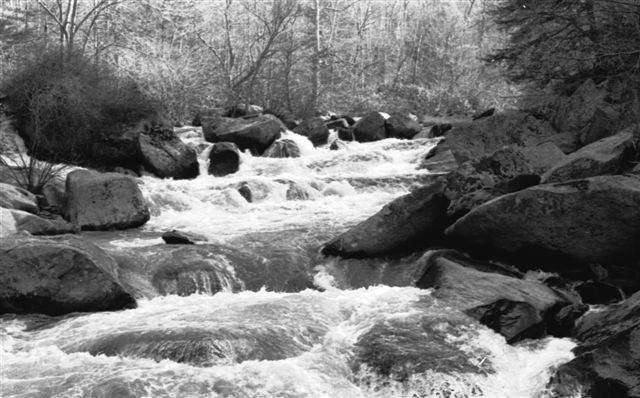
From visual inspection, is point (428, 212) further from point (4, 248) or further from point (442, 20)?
point (442, 20)

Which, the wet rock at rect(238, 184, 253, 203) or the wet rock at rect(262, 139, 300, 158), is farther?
the wet rock at rect(262, 139, 300, 158)

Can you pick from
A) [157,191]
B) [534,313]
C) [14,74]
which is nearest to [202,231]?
[157,191]

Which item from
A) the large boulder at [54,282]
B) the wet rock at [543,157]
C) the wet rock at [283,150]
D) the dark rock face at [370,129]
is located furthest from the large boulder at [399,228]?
the dark rock face at [370,129]

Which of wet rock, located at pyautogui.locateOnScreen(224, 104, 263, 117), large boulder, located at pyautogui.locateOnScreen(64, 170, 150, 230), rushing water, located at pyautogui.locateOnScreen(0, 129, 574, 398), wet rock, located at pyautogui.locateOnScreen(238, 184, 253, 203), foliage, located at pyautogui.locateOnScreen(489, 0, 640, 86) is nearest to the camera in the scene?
rushing water, located at pyautogui.locateOnScreen(0, 129, 574, 398)

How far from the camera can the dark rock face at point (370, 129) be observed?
19891 mm

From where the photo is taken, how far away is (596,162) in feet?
26.0

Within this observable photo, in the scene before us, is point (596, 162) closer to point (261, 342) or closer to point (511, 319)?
point (511, 319)

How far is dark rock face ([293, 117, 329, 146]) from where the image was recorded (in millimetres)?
19547

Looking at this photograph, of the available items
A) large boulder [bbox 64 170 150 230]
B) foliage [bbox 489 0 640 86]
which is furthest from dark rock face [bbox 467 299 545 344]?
large boulder [bbox 64 170 150 230]

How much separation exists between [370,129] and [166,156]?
810 centimetres

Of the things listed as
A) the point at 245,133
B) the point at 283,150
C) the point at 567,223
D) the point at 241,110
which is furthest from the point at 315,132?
the point at 567,223

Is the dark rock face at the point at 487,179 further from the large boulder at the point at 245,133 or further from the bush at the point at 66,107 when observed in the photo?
the large boulder at the point at 245,133

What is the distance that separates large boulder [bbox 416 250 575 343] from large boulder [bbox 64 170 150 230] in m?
5.32

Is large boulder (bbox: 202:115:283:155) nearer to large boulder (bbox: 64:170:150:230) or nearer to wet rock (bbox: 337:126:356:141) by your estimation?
wet rock (bbox: 337:126:356:141)
